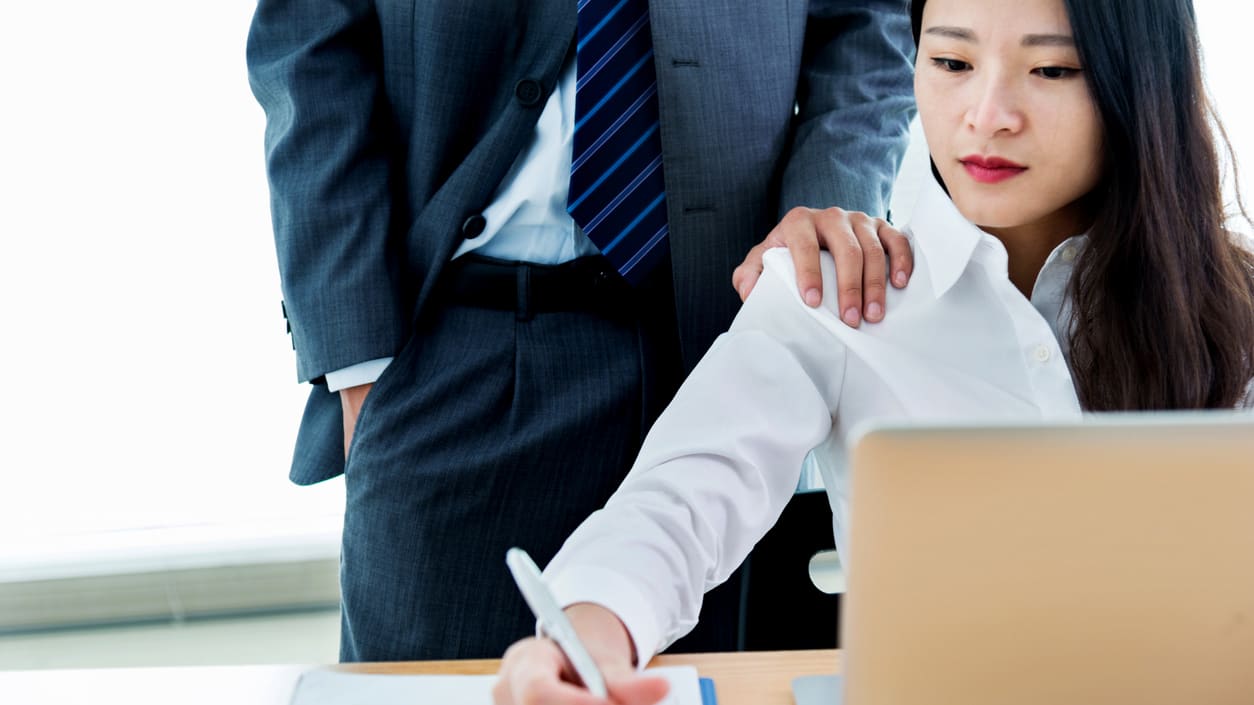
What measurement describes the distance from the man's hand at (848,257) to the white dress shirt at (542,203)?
0.29 meters

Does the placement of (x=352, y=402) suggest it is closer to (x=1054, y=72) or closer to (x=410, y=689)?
(x=410, y=689)

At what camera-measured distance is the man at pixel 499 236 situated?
1.53 meters

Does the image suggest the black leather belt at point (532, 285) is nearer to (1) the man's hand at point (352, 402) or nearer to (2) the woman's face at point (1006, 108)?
(1) the man's hand at point (352, 402)

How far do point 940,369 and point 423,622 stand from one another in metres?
0.74

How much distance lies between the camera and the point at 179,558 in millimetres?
3018

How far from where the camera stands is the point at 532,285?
1.56 m

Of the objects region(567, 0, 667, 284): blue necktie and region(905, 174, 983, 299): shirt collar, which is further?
region(567, 0, 667, 284): blue necktie

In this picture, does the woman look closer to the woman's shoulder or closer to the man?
the woman's shoulder

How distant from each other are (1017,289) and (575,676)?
75 cm

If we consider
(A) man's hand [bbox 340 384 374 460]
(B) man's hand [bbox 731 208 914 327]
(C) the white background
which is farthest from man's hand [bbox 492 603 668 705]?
(C) the white background

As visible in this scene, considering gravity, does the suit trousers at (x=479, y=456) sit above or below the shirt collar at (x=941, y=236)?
below

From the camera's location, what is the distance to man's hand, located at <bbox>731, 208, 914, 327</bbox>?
1305 millimetres

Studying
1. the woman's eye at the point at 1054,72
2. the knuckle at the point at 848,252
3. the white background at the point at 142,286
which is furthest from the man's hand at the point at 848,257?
the white background at the point at 142,286

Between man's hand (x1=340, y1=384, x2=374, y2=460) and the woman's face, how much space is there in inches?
31.7
